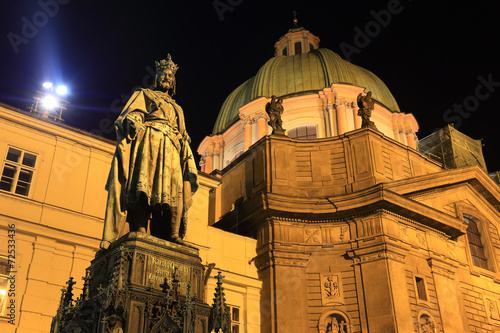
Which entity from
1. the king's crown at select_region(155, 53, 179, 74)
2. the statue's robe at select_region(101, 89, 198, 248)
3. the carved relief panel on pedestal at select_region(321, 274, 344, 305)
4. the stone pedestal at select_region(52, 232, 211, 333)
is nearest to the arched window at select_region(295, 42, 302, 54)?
the carved relief panel on pedestal at select_region(321, 274, 344, 305)

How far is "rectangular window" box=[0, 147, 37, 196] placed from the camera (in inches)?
677

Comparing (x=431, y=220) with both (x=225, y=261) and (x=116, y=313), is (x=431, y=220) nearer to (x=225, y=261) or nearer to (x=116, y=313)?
(x=225, y=261)

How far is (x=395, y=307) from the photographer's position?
18703mm

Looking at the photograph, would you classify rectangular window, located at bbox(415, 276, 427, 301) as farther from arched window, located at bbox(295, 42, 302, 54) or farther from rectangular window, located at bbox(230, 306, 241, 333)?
arched window, located at bbox(295, 42, 302, 54)

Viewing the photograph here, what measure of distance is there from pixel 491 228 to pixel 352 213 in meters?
10.5

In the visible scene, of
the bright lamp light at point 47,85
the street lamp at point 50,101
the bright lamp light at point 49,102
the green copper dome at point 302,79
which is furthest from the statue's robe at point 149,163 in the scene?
the green copper dome at point 302,79

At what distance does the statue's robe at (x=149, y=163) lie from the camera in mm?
7266

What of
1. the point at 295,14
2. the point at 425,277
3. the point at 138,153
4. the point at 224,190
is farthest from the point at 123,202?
the point at 295,14

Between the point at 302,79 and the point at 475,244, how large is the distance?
14226 mm

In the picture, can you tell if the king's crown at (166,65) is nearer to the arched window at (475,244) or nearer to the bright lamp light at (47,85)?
the bright lamp light at (47,85)

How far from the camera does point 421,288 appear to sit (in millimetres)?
20875

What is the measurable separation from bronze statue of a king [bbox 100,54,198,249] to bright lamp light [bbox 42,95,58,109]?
1707 centimetres

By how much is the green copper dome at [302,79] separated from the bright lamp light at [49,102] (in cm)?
1282

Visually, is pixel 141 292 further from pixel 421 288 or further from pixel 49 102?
pixel 49 102
